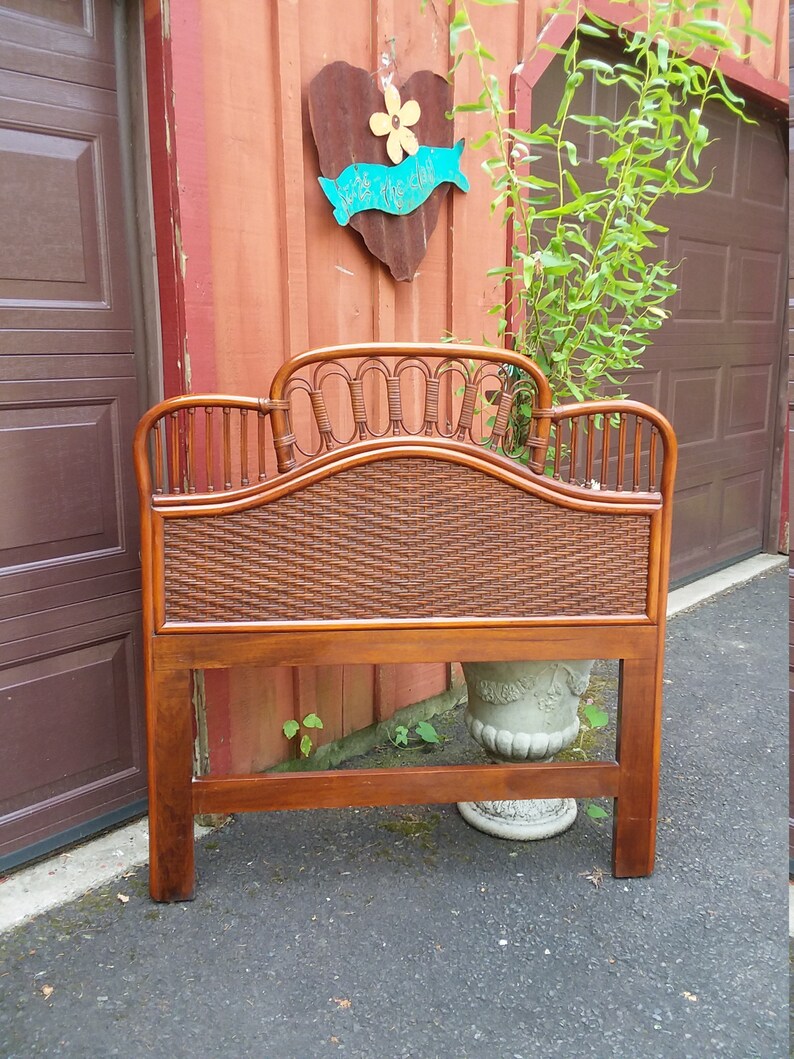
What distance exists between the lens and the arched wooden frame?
1735mm

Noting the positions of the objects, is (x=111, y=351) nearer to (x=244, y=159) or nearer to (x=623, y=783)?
(x=244, y=159)

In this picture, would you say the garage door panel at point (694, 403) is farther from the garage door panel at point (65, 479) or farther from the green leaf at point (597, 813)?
the garage door panel at point (65, 479)

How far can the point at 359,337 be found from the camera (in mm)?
2496

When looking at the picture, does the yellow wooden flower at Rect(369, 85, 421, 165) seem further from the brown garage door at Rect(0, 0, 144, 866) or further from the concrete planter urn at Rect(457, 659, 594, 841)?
the concrete planter urn at Rect(457, 659, 594, 841)

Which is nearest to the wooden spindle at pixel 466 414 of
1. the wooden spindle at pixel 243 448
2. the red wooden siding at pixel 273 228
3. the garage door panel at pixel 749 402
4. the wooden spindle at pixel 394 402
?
the wooden spindle at pixel 394 402

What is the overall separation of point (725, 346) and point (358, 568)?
11.2ft

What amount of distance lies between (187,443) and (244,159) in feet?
2.67

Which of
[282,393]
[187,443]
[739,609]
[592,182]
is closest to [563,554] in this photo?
[282,393]

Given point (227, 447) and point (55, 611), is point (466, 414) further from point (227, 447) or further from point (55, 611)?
point (55, 611)

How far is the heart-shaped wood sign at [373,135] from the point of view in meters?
2.22

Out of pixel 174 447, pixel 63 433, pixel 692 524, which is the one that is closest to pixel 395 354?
pixel 174 447

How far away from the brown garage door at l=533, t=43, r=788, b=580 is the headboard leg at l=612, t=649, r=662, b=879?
2225 millimetres

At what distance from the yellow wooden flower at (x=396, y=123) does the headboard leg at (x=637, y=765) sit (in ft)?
5.01

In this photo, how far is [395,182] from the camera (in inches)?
93.9
